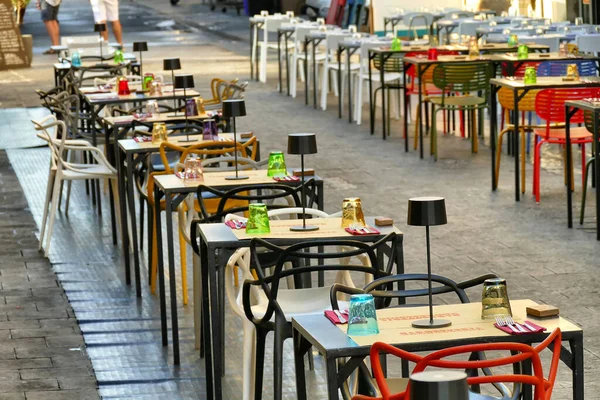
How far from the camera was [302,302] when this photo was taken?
181 inches

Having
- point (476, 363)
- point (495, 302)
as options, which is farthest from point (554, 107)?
point (476, 363)

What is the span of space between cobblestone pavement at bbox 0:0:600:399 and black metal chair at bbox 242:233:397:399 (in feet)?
2.12

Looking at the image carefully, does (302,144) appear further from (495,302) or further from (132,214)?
(132,214)

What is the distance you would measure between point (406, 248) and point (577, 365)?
444cm

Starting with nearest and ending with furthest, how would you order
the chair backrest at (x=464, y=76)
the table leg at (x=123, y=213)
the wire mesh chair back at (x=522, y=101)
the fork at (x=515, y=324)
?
the fork at (x=515, y=324)
the table leg at (x=123, y=213)
the wire mesh chair back at (x=522, y=101)
the chair backrest at (x=464, y=76)

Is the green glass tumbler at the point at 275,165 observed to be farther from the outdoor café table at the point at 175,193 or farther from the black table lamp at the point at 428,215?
the black table lamp at the point at 428,215

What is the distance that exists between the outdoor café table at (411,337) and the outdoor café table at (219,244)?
100cm

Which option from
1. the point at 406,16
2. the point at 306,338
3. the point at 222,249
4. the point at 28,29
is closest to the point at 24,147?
the point at 406,16

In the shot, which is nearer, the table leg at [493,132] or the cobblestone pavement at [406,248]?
the cobblestone pavement at [406,248]

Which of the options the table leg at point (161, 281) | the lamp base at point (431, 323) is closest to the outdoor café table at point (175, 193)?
the table leg at point (161, 281)

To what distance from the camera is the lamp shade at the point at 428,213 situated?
3.36 m

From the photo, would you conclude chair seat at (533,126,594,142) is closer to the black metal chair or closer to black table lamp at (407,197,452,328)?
the black metal chair

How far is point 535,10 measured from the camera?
1764cm

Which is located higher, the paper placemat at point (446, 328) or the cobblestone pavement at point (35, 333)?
the paper placemat at point (446, 328)
